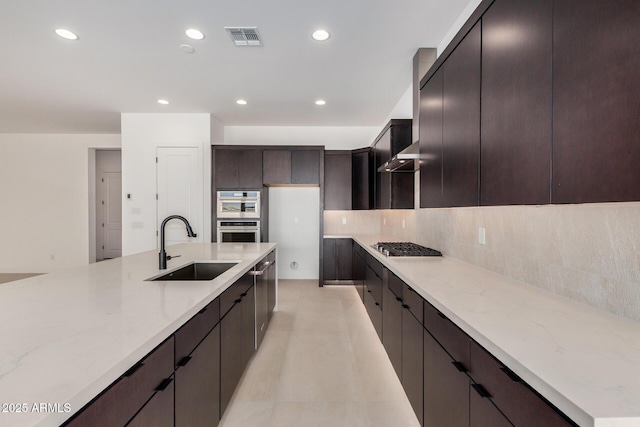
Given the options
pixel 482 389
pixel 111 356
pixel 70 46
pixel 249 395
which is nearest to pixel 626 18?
pixel 482 389

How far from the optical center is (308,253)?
5.49 metres

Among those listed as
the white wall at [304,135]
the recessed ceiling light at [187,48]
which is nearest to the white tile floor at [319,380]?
the recessed ceiling light at [187,48]

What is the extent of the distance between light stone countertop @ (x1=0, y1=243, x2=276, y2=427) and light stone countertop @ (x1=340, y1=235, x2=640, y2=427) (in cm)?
107

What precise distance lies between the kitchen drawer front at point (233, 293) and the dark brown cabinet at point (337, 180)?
2940 millimetres

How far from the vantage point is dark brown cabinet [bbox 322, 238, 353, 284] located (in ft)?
16.4

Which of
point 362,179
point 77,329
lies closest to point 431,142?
point 77,329

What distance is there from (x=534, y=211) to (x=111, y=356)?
190 centimetres

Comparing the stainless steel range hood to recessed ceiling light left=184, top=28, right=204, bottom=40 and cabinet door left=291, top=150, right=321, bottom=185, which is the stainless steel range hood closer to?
cabinet door left=291, top=150, right=321, bottom=185

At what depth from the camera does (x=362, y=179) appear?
491cm

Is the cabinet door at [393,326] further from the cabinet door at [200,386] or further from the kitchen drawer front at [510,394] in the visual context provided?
the cabinet door at [200,386]

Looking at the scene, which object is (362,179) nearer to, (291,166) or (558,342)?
(291,166)

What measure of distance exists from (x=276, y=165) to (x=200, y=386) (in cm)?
388

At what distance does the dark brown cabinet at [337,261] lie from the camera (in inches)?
197

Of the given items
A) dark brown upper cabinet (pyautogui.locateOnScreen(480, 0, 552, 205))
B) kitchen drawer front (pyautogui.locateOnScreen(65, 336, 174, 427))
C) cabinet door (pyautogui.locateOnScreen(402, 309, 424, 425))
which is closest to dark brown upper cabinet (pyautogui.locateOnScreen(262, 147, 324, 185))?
cabinet door (pyautogui.locateOnScreen(402, 309, 424, 425))
